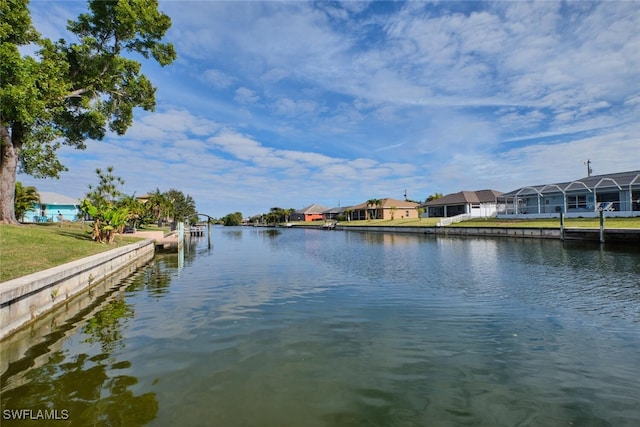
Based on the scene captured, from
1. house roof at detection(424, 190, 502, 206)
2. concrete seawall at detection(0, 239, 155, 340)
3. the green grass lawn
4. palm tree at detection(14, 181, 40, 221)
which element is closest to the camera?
concrete seawall at detection(0, 239, 155, 340)

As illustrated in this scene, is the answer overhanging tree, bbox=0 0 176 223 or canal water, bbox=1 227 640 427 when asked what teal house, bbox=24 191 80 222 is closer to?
overhanging tree, bbox=0 0 176 223

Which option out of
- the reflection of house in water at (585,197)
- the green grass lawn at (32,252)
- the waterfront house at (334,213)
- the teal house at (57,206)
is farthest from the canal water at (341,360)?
the waterfront house at (334,213)

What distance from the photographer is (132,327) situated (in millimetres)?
9234

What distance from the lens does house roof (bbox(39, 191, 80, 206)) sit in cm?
6074

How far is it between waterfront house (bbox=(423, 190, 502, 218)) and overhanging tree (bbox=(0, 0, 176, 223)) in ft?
184

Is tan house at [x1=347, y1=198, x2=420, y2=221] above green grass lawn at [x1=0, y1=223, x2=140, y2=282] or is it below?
above

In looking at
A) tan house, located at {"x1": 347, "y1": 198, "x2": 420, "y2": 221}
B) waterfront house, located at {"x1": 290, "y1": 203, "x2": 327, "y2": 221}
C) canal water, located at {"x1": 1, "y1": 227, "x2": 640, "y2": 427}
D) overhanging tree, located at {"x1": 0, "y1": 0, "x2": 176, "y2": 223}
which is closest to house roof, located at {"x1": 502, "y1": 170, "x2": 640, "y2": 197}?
tan house, located at {"x1": 347, "y1": 198, "x2": 420, "y2": 221}

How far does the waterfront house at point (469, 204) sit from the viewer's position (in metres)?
63.5

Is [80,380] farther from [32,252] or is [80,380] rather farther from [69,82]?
[69,82]

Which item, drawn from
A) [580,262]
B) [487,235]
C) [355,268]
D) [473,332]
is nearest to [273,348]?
[473,332]

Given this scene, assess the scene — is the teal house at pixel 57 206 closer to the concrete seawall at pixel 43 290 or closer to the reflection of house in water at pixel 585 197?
the concrete seawall at pixel 43 290

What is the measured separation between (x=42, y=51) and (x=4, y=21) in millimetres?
2680

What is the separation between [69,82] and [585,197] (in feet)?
203

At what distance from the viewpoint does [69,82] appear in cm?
2231
